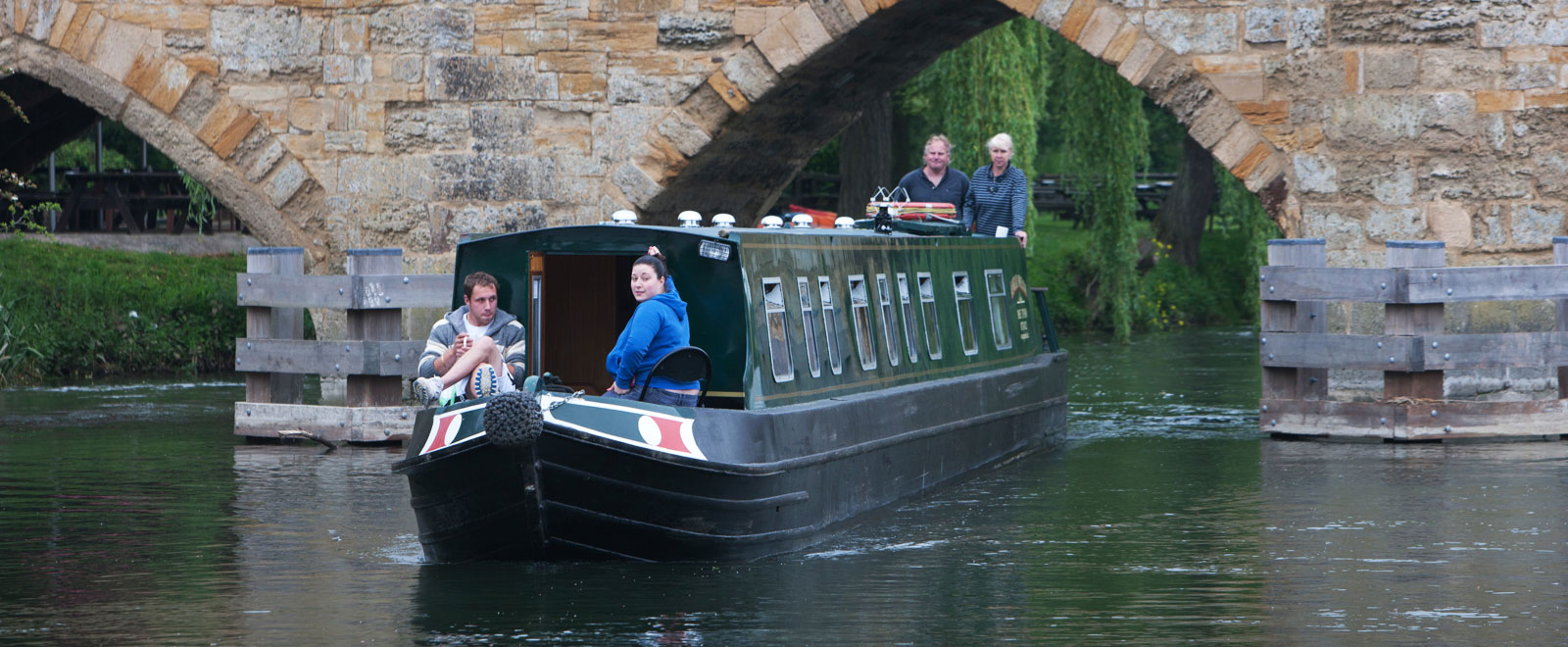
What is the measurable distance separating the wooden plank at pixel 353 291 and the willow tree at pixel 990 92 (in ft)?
28.7

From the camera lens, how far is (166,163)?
1241 inches

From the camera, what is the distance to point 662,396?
816cm

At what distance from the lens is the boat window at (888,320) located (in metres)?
10.2

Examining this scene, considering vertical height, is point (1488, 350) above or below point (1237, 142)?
below

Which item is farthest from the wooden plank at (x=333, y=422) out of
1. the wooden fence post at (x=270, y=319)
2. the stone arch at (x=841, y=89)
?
the stone arch at (x=841, y=89)

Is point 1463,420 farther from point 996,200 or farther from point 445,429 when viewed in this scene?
point 445,429

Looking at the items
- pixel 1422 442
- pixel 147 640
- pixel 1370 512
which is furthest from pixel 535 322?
pixel 1422 442

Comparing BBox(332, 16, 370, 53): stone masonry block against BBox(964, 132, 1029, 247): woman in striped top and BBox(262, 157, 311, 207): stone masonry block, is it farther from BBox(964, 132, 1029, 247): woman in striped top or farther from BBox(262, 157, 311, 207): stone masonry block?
BBox(964, 132, 1029, 247): woman in striped top

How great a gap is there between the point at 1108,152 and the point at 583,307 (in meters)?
12.2

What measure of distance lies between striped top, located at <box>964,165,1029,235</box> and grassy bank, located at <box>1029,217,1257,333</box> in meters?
9.89

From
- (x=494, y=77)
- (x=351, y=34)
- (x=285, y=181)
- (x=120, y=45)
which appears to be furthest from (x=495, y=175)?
(x=120, y=45)

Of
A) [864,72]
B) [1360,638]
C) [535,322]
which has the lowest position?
[1360,638]

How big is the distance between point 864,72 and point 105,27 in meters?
5.33

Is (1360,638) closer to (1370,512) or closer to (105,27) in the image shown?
(1370,512)
